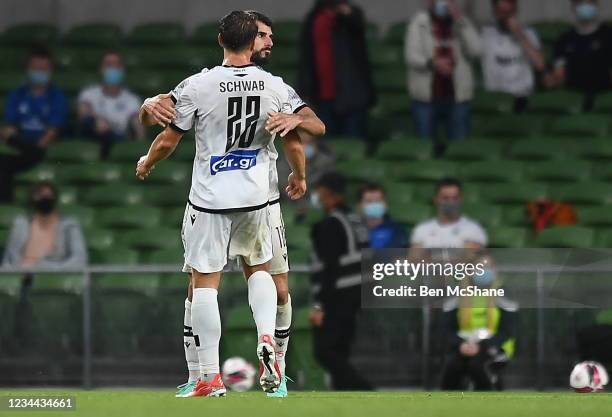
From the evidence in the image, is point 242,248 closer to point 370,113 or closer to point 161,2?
point 370,113

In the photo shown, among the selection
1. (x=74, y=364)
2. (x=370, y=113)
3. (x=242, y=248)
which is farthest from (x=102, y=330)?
(x=370, y=113)

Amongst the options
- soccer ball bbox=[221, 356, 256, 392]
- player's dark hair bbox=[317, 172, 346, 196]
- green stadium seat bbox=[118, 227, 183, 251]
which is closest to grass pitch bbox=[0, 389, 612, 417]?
soccer ball bbox=[221, 356, 256, 392]

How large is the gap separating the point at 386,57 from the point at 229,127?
9667 mm

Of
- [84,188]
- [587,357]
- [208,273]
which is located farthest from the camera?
[84,188]

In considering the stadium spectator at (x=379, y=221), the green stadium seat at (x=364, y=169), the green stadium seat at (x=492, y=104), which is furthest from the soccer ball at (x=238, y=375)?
the green stadium seat at (x=492, y=104)

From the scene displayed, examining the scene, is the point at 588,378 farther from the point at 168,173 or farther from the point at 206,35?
the point at 206,35

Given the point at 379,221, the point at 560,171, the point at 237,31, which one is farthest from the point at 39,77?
the point at 237,31

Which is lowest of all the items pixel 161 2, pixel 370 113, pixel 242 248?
pixel 242 248

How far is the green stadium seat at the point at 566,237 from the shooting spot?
15.2m

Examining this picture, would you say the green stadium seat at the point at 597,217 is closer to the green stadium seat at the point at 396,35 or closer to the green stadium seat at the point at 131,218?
the green stadium seat at the point at 131,218

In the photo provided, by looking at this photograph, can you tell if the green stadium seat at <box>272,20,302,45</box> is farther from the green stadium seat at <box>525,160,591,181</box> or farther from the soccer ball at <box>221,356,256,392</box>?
the soccer ball at <box>221,356,256,392</box>

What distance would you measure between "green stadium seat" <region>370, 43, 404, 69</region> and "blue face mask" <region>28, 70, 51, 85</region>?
11.6ft

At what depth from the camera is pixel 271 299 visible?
971 cm

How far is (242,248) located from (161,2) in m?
11.4
